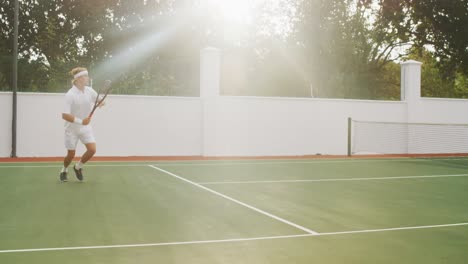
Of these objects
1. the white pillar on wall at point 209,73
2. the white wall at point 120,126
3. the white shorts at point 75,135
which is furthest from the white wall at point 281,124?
the white shorts at point 75,135

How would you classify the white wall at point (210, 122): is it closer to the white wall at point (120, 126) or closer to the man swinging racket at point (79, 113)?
the white wall at point (120, 126)

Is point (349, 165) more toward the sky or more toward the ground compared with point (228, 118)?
more toward the ground

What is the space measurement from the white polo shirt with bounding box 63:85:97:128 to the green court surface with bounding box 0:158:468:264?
1.32 metres

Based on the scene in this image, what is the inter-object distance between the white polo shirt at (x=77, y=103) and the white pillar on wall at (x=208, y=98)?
304 inches

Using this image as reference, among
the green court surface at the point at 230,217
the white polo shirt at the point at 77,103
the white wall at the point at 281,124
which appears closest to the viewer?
the green court surface at the point at 230,217

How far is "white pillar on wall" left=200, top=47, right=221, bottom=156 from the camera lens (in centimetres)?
1798

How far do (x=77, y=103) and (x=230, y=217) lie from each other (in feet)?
14.4

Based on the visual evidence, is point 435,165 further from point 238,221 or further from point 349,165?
point 238,221

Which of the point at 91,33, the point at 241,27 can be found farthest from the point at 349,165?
the point at 241,27

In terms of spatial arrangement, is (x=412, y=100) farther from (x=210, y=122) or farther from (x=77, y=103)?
(x=77, y=103)

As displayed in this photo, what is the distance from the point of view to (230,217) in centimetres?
723

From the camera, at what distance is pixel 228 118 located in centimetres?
1834

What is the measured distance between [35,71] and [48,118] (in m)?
15.7

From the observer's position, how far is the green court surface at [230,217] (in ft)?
17.4
